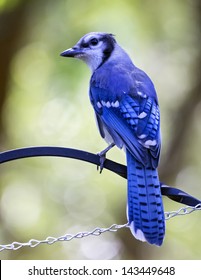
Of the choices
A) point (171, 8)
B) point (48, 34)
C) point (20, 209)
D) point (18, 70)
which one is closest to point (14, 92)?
point (18, 70)

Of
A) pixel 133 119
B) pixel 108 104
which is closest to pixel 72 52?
pixel 108 104

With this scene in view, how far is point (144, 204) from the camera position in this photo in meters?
2.02

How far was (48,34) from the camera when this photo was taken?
13.4ft

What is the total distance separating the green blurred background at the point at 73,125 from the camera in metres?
3.83

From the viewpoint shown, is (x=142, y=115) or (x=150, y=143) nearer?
(x=150, y=143)

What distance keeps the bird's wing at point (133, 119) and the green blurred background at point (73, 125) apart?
1.21 metres

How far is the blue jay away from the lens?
200 cm

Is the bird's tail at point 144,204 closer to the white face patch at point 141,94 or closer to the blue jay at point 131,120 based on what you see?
the blue jay at point 131,120

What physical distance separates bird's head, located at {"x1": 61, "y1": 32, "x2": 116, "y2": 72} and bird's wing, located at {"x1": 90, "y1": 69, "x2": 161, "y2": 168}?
0.51 ft

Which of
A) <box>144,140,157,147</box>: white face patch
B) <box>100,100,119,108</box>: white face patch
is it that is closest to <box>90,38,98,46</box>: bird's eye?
<box>100,100,119,108</box>: white face patch

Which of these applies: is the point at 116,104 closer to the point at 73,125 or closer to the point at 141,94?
the point at 141,94

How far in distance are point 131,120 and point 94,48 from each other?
0.52 m

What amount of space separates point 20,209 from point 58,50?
3.06 ft

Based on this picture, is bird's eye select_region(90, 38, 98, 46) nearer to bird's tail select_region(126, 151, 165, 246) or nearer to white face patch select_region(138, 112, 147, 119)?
white face patch select_region(138, 112, 147, 119)
